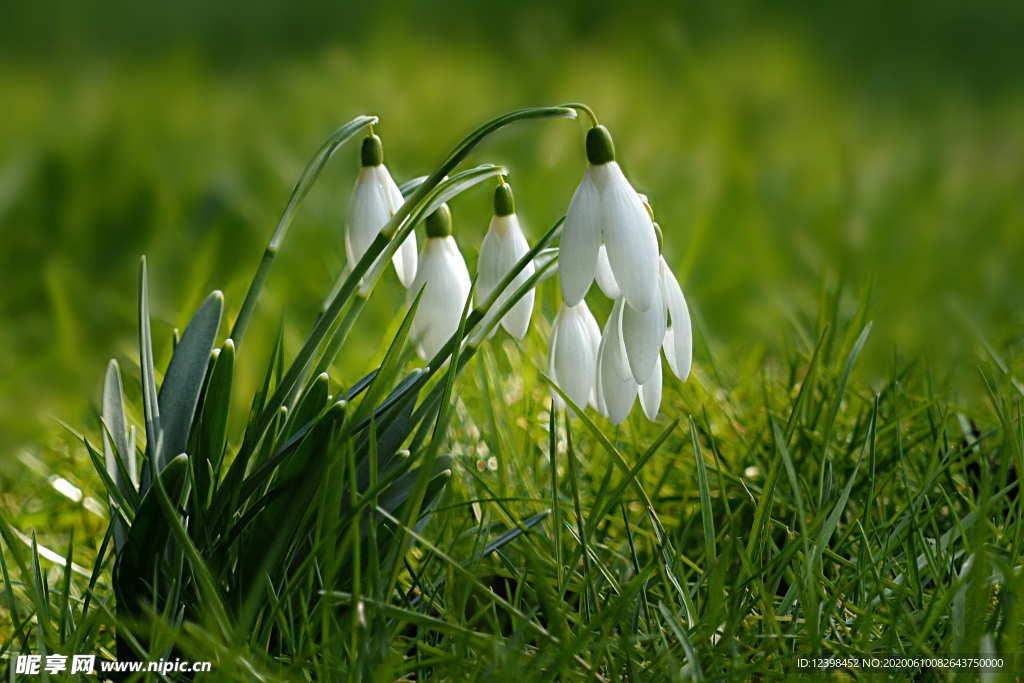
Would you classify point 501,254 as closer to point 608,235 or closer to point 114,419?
point 608,235

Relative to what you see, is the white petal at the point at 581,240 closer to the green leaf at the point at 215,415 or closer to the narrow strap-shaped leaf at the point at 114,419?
the green leaf at the point at 215,415

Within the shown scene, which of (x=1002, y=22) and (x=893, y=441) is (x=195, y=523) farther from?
(x=1002, y=22)

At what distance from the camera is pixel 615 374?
4.17ft

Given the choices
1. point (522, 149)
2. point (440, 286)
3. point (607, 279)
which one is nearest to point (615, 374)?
point (607, 279)

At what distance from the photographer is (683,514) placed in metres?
1.61

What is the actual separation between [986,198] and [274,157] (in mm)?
2276

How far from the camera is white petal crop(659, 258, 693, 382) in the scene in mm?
1249

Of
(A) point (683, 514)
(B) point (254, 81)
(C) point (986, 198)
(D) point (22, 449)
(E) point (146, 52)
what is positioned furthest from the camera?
(E) point (146, 52)

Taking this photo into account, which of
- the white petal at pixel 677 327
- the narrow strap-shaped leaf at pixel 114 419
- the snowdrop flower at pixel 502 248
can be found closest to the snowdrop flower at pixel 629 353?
the white petal at pixel 677 327

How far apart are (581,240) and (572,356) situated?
0.19m

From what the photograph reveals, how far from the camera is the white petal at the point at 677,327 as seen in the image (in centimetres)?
125

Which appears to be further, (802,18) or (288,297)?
(802,18)

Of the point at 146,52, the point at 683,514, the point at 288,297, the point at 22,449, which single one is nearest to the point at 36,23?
the point at 146,52

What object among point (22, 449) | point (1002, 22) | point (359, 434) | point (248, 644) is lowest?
point (22, 449)
